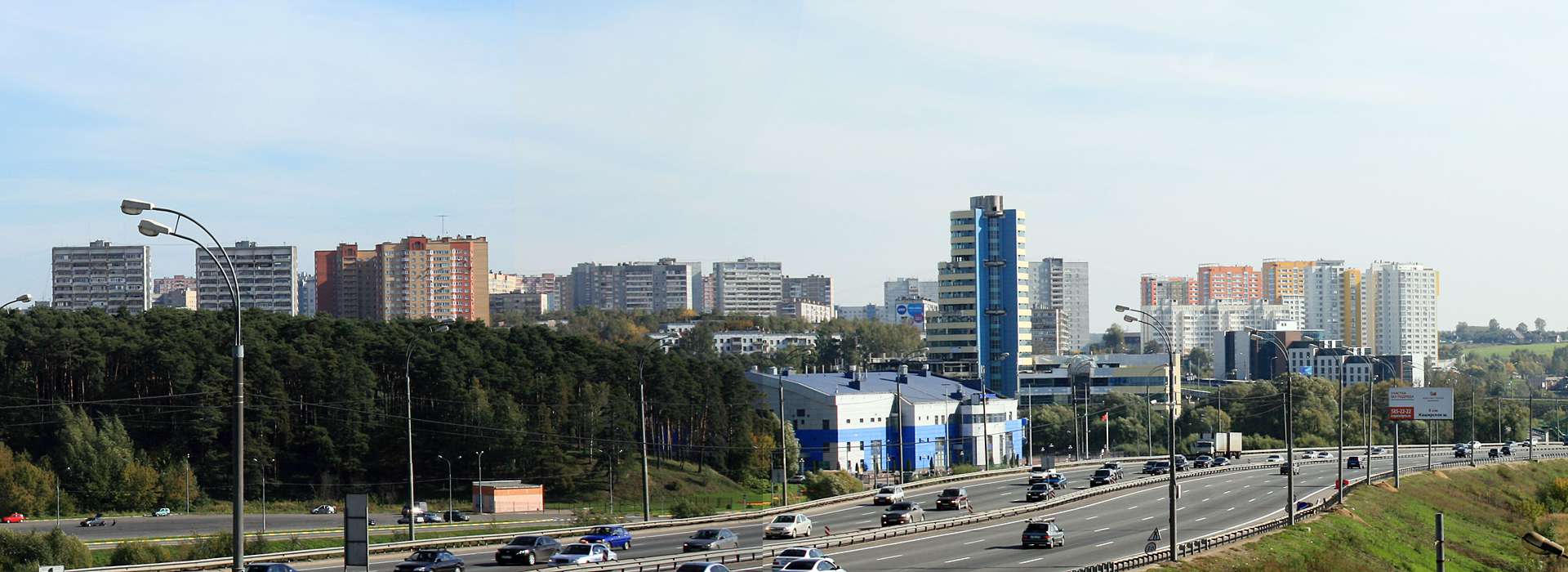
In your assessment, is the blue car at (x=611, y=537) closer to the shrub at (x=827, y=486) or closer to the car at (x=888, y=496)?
the car at (x=888, y=496)

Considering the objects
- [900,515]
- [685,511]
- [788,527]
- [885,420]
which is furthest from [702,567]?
[885,420]

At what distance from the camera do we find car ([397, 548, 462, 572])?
48.6 m

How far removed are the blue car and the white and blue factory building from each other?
214 feet

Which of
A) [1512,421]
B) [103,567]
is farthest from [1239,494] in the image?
[1512,421]

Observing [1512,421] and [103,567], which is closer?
[103,567]

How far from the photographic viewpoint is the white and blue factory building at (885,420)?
137250 mm

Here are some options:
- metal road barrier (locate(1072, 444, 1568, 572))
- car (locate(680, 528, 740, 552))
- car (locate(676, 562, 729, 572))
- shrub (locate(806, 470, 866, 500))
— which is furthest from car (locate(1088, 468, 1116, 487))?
car (locate(676, 562, 729, 572))

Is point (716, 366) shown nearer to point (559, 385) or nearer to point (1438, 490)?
point (559, 385)

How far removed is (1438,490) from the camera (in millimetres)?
102688

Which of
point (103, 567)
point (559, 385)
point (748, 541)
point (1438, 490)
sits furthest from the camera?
point (559, 385)

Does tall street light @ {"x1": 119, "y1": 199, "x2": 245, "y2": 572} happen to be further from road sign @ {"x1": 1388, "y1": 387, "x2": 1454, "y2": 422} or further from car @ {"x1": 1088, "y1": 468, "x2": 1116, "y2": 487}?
road sign @ {"x1": 1388, "y1": 387, "x2": 1454, "y2": 422}

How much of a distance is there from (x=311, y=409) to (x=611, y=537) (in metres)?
54.2

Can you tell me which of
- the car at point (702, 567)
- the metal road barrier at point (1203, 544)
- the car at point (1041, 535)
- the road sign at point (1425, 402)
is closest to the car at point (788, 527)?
the car at point (1041, 535)

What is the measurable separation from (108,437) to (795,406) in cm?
6069
